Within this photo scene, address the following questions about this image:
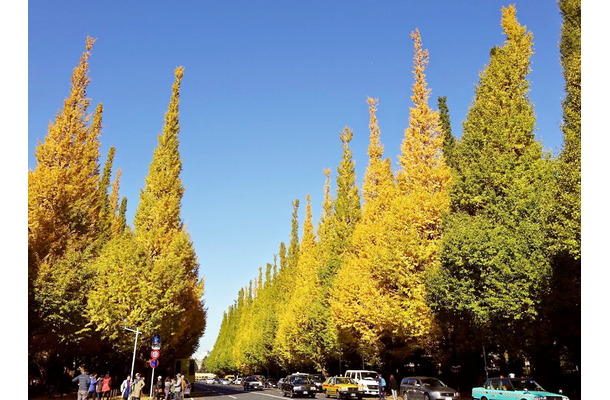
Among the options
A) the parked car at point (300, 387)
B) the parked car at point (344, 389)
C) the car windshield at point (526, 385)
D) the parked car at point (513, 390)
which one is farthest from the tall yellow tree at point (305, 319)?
the car windshield at point (526, 385)

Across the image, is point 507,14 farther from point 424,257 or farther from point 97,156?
point 97,156

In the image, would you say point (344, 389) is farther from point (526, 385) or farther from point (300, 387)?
point (526, 385)

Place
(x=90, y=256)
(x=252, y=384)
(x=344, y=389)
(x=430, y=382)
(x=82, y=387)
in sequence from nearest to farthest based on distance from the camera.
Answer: (x=82, y=387) < (x=430, y=382) < (x=90, y=256) < (x=344, y=389) < (x=252, y=384)

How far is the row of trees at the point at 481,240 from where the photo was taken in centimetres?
1623

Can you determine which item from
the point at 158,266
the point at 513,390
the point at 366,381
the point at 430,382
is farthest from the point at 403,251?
the point at 158,266

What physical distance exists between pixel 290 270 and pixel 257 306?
75.7 ft

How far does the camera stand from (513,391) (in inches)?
728

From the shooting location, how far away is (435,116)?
3066 centimetres

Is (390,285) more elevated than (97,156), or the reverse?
(97,156)

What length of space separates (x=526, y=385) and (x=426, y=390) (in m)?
5.24

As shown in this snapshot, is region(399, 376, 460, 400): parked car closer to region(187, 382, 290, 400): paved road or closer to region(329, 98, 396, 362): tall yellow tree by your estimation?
region(329, 98, 396, 362): tall yellow tree

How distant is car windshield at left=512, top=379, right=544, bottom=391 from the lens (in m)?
18.2

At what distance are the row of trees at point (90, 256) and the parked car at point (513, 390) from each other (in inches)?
696
